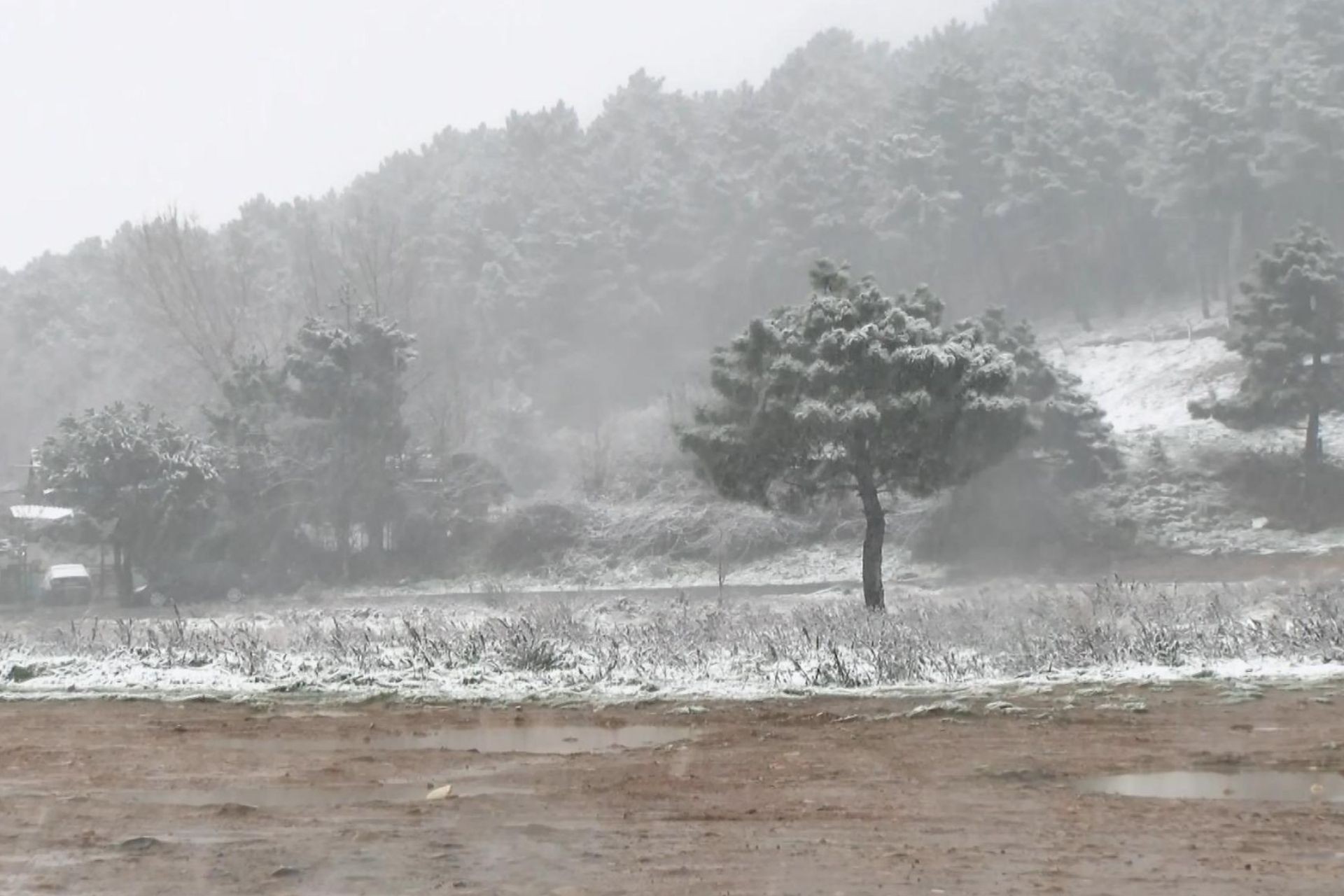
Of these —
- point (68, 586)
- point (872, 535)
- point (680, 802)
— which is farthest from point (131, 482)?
point (680, 802)

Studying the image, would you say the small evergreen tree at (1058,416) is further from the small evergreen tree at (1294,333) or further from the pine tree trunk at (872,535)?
the pine tree trunk at (872,535)

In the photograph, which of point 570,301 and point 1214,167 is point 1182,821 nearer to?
point 1214,167

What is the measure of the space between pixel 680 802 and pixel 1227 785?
140 inches

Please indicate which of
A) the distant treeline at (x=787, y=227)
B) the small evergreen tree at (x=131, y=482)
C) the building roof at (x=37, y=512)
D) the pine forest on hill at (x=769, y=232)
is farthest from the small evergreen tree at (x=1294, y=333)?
the building roof at (x=37, y=512)

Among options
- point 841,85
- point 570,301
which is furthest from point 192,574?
point 841,85

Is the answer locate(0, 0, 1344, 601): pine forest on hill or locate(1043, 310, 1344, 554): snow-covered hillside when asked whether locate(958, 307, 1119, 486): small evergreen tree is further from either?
locate(0, 0, 1344, 601): pine forest on hill

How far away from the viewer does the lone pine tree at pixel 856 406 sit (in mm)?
24672

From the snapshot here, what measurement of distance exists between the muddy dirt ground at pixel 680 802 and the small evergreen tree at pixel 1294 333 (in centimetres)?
3056

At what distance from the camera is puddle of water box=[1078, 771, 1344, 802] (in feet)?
27.6

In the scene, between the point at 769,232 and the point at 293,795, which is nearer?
the point at 293,795

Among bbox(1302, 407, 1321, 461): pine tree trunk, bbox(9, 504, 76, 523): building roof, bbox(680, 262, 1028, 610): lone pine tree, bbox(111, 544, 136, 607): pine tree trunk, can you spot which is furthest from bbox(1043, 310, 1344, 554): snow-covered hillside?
bbox(9, 504, 76, 523): building roof

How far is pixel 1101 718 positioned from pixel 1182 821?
4054 millimetres

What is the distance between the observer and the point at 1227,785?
8.83 m

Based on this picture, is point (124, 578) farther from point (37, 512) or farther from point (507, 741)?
point (507, 741)
